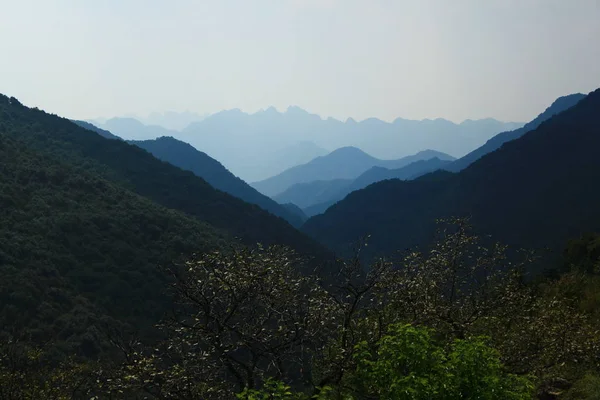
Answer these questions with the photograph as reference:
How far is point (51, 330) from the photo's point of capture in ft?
158

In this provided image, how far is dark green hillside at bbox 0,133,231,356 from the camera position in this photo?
50.1 meters

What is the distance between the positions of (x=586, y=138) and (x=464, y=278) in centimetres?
17752

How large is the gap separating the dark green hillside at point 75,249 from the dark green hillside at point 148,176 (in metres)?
29.3

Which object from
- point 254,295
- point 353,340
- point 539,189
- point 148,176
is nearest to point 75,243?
point 254,295

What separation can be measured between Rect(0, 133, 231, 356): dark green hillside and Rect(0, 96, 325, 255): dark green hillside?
96.2 ft

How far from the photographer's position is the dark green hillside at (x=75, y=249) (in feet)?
164

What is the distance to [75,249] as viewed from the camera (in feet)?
223

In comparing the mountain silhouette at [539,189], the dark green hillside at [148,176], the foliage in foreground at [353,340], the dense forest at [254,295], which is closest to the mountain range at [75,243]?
the dense forest at [254,295]

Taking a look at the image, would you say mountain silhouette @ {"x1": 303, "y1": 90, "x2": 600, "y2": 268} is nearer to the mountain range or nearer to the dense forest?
the dense forest

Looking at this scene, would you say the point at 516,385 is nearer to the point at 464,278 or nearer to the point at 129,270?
the point at 464,278

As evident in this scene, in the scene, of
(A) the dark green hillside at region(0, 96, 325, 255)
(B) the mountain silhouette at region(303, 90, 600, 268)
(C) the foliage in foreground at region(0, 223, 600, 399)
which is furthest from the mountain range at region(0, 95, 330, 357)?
(B) the mountain silhouette at region(303, 90, 600, 268)

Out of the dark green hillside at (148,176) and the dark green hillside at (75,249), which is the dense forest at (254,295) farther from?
the dark green hillside at (148,176)

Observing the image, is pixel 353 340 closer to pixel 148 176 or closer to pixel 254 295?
pixel 254 295

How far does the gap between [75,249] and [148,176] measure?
241 feet
